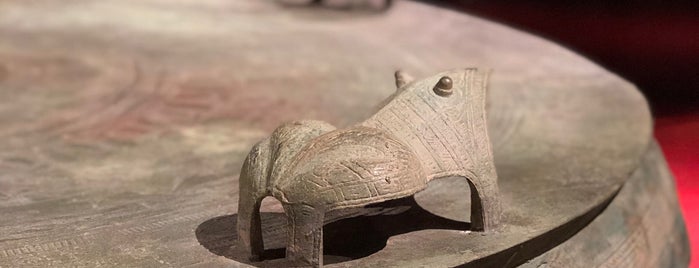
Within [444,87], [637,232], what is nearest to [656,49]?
[637,232]

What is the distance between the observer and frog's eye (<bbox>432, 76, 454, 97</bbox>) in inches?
56.3

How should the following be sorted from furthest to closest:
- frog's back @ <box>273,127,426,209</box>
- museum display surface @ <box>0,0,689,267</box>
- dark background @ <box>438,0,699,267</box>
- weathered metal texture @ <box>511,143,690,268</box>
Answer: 1. dark background @ <box>438,0,699,267</box>
2. weathered metal texture @ <box>511,143,690,268</box>
3. museum display surface @ <box>0,0,689,267</box>
4. frog's back @ <box>273,127,426,209</box>

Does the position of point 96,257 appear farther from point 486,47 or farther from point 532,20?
point 532,20

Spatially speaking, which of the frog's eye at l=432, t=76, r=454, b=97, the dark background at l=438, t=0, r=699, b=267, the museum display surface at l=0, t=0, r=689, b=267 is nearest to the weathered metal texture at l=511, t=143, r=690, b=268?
the museum display surface at l=0, t=0, r=689, b=267

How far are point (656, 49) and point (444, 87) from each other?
A: 4.75 feet

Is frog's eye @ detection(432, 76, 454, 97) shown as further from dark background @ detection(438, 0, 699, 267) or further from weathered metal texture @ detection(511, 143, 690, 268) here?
dark background @ detection(438, 0, 699, 267)

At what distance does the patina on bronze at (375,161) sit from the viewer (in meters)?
1.24

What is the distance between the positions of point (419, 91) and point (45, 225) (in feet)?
2.37

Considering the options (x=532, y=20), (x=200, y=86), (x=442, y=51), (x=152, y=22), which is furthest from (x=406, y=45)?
(x=152, y=22)

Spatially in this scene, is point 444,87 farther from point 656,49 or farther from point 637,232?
point 656,49

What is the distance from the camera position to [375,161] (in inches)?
49.2

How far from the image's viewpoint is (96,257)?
140 centimetres

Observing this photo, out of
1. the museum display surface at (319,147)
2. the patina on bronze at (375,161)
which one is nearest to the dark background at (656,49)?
the museum display surface at (319,147)

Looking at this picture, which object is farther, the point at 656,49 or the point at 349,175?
the point at 656,49
